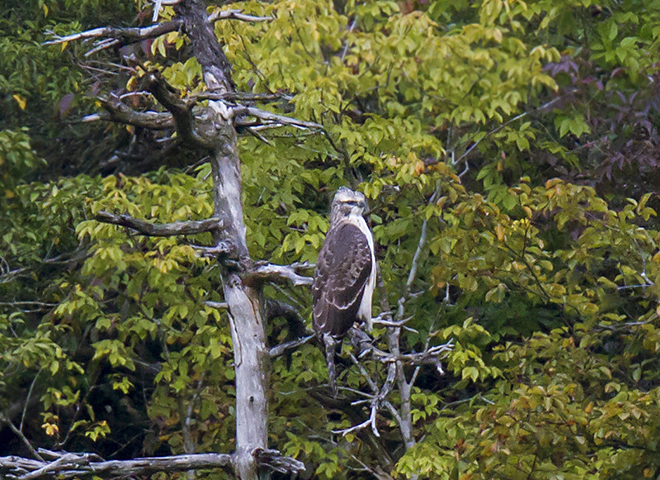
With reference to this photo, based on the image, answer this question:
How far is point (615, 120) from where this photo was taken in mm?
6398

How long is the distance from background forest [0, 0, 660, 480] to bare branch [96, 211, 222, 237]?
638 millimetres

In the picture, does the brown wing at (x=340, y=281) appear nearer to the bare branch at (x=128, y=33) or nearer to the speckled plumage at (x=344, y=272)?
the speckled plumage at (x=344, y=272)

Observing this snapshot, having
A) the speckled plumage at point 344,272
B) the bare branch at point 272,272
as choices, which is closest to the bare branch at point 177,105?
the bare branch at point 272,272

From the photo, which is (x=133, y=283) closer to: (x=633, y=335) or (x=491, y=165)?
(x=491, y=165)

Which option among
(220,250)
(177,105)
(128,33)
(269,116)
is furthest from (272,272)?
(128,33)

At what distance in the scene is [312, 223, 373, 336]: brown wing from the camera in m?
4.92

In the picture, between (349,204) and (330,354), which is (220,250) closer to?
(330,354)

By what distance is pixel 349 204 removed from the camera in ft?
17.2

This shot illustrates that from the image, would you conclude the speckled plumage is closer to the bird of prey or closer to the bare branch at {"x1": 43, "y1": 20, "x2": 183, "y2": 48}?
the bird of prey

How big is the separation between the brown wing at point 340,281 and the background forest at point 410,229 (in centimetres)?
50

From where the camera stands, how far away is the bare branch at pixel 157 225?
155 inches

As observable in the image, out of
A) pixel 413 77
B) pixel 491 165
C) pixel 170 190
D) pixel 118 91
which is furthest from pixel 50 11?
pixel 491 165

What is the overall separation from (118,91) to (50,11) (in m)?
1.39

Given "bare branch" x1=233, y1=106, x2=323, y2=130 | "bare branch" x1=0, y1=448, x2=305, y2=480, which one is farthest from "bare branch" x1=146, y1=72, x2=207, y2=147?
"bare branch" x1=0, y1=448, x2=305, y2=480
